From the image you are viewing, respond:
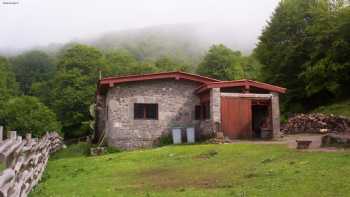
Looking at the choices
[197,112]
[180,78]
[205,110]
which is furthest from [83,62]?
[205,110]

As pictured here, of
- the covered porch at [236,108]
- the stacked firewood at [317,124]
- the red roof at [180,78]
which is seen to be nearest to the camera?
the covered porch at [236,108]

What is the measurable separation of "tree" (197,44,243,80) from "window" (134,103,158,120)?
35656 mm

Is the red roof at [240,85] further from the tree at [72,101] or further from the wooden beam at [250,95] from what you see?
the tree at [72,101]

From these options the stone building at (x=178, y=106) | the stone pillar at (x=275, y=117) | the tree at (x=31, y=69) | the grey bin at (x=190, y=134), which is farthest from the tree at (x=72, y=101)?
the stone pillar at (x=275, y=117)

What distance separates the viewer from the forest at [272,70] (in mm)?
34781

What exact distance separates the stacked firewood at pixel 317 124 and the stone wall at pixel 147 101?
7426mm

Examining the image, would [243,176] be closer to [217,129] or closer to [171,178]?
[171,178]

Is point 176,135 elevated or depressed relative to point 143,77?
depressed

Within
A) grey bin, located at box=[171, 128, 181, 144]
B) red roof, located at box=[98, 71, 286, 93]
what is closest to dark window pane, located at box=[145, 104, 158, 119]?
grey bin, located at box=[171, 128, 181, 144]

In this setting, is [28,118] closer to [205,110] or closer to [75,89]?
[75,89]

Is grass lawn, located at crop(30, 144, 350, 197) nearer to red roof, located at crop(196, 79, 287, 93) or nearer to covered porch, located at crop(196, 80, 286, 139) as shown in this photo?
covered porch, located at crop(196, 80, 286, 139)

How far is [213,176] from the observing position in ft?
36.1

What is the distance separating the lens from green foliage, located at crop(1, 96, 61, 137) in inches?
1630

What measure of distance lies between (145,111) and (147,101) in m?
0.59
